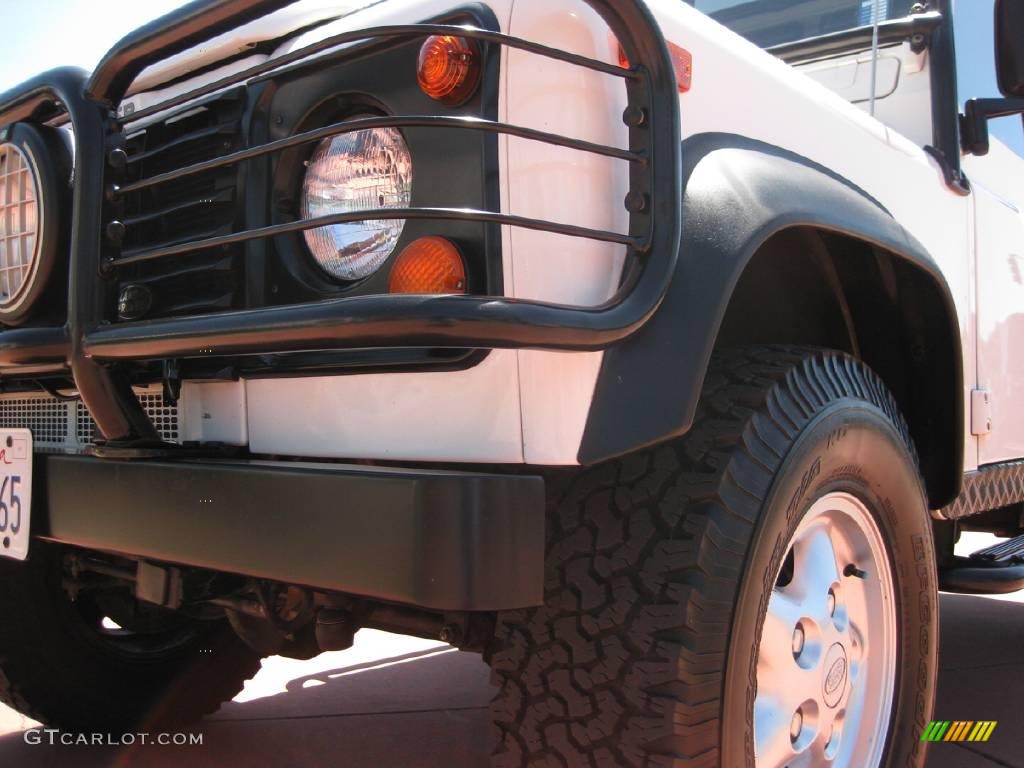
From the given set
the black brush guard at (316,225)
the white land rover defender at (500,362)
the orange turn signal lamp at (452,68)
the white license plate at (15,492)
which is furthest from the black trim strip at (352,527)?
the orange turn signal lamp at (452,68)

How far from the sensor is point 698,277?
1408mm

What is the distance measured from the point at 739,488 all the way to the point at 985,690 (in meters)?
2.34

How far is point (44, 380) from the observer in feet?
6.22

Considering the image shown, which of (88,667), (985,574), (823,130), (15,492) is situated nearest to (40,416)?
(15,492)

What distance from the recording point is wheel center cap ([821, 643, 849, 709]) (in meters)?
1.81

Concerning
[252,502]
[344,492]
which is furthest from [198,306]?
[344,492]

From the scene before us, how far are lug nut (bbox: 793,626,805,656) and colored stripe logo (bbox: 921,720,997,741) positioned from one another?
1172 millimetres

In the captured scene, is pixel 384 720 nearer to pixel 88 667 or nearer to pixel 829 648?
pixel 88 667

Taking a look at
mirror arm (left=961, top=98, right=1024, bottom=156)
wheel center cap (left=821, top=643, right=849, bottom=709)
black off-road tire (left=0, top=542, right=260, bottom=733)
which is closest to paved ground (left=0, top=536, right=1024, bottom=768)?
black off-road tire (left=0, top=542, right=260, bottom=733)

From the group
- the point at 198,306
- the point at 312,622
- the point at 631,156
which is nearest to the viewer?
the point at 631,156

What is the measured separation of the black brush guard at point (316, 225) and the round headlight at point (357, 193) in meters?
0.15

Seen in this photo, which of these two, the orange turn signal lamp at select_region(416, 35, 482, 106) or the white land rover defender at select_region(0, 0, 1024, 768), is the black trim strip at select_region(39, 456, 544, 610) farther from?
the orange turn signal lamp at select_region(416, 35, 482, 106)

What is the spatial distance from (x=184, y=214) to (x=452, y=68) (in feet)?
2.08

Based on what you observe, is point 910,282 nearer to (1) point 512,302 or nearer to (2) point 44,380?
(1) point 512,302
